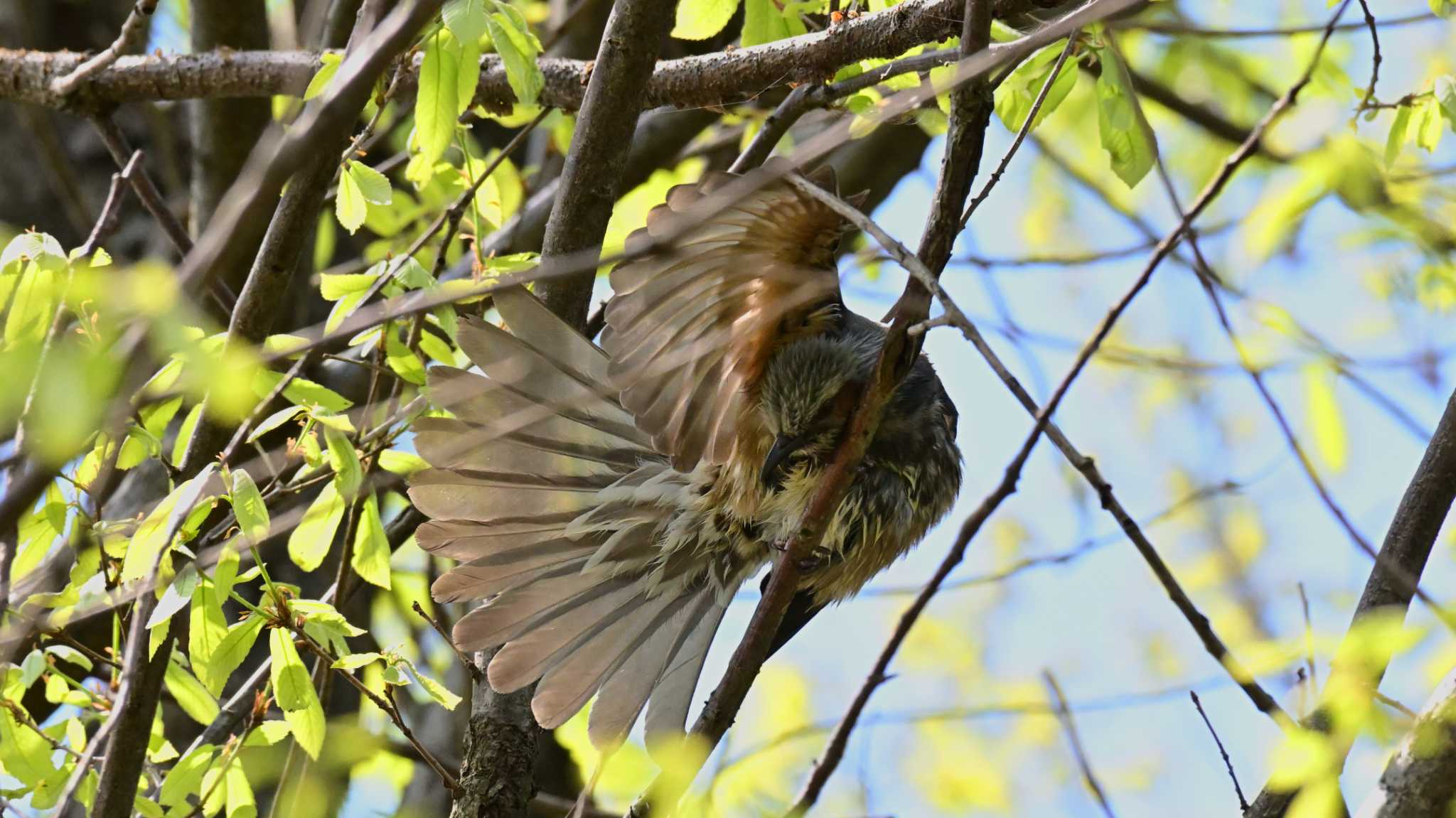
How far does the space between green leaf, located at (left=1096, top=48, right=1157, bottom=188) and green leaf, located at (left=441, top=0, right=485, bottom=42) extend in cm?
128

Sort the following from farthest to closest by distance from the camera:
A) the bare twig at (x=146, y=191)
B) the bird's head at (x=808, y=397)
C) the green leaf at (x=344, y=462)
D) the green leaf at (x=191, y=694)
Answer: the bird's head at (x=808, y=397) < the bare twig at (x=146, y=191) < the green leaf at (x=191, y=694) < the green leaf at (x=344, y=462)

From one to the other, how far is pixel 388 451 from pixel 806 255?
3.46 ft

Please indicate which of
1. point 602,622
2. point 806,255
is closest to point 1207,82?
point 806,255

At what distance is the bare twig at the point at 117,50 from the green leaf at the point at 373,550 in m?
1.30

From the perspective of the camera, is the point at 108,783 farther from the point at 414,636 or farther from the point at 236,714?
the point at 414,636

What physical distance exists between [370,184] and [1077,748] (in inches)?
70.0

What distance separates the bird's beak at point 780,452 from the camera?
3150 mm

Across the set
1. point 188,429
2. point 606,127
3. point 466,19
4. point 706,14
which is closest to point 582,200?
point 606,127

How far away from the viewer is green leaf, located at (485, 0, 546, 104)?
7.57 feet

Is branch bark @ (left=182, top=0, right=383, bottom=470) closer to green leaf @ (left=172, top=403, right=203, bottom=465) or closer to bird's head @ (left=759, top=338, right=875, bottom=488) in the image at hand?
green leaf @ (left=172, top=403, right=203, bottom=465)

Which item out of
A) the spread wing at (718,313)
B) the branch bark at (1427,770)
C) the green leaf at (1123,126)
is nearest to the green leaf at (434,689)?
the spread wing at (718,313)

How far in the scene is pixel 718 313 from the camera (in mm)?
3051

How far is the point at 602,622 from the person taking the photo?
336 centimetres

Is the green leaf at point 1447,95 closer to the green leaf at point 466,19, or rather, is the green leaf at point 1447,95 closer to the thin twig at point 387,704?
the green leaf at point 466,19
